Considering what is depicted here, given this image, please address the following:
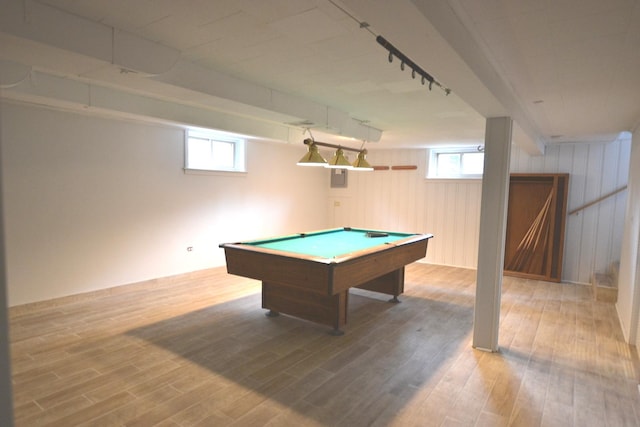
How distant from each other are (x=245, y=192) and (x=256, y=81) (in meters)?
3.78

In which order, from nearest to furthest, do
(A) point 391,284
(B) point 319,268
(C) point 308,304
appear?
(B) point 319,268
(C) point 308,304
(A) point 391,284

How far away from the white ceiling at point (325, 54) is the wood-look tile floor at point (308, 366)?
7.18ft

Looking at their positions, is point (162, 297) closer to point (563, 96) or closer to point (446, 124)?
point (446, 124)

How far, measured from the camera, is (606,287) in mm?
5176

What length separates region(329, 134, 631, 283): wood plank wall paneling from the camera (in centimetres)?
600

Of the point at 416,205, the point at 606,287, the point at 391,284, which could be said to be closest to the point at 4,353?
the point at 391,284

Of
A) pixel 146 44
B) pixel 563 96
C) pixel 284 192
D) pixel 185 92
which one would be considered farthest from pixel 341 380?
pixel 284 192

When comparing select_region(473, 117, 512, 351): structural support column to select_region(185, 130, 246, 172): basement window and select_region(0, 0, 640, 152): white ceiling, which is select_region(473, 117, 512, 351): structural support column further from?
select_region(185, 130, 246, 172): basement window

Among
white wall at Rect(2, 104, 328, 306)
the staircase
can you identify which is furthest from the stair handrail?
white wall at Rect(2, 104, 328, 306)

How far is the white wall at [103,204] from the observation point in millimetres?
4199

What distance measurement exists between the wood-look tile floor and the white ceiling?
2188 mm

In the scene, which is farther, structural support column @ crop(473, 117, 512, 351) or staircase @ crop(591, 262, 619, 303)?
staircase @ crop(591, 262, 619, 303)

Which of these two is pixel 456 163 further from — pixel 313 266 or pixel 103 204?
pixel 103 204

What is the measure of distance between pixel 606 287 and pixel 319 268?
14.5 ft
